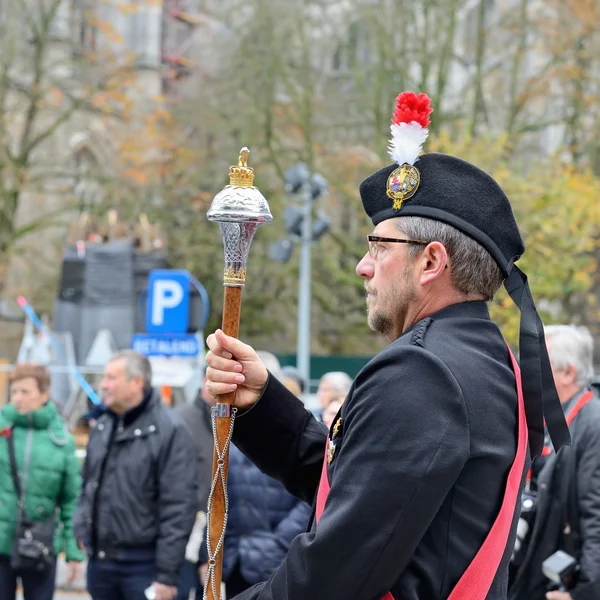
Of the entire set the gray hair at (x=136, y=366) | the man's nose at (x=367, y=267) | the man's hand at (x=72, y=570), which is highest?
the man's nose at (x=367, y=267)

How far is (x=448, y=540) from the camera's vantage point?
8.07 feet

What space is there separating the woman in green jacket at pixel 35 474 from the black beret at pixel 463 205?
194 inches

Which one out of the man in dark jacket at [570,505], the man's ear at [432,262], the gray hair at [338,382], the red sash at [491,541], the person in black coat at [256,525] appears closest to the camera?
the red sash at [491,541]

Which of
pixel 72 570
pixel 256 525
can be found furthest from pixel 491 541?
pixel 72 570

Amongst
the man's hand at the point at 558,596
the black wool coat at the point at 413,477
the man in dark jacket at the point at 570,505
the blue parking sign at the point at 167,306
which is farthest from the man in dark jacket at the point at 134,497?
the blue parking sign at the point at 167,306

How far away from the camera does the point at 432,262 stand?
2.68 metres

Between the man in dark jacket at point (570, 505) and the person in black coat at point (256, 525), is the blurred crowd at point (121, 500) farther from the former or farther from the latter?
the man in dark jacket at point (570, 505)

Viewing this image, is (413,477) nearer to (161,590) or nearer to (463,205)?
(463,205)

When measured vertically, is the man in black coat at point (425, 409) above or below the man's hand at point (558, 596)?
above

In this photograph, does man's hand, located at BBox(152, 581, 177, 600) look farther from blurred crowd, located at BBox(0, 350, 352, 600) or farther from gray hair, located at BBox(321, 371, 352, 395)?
gray hair, located at BBox(321, 371, 352, 395)

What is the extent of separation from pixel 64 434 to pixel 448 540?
5.33 metres

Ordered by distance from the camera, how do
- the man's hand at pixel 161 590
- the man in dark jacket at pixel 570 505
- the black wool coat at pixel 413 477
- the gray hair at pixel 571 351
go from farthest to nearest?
the man's hand at pixel 161 590
the gray hair at pixel 571 351
the man in dark jacket at pixel 570 505
the black wool coat at pixel 413 477

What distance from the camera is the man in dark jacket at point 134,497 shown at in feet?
21.6

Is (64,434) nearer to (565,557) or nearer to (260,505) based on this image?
(260,505)
